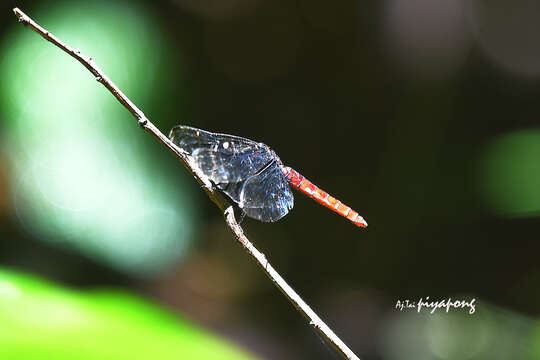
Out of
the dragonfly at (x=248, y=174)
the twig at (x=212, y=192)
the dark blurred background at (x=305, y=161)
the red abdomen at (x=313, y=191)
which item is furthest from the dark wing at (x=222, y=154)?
the dark blurred background at (x=305, y=161)

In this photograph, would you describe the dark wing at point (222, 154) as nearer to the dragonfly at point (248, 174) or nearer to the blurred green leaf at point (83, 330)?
the dragonfly at point (248, 174)

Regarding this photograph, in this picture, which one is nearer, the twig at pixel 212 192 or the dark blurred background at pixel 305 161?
the twig at pixel 212 192

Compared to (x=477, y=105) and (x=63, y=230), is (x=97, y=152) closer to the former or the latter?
(x=63, y=230)

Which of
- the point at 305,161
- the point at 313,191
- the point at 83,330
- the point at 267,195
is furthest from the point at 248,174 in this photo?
the point at 305,161

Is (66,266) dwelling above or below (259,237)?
below

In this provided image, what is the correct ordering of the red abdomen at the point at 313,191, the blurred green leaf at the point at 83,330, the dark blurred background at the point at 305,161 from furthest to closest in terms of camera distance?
1. the dark blurred background at the point at 305,161
2. the red abdomen at the point at 313,191
3. the blurred green leaf at the point at 83,330

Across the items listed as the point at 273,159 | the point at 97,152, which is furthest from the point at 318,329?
the point at 97,152
